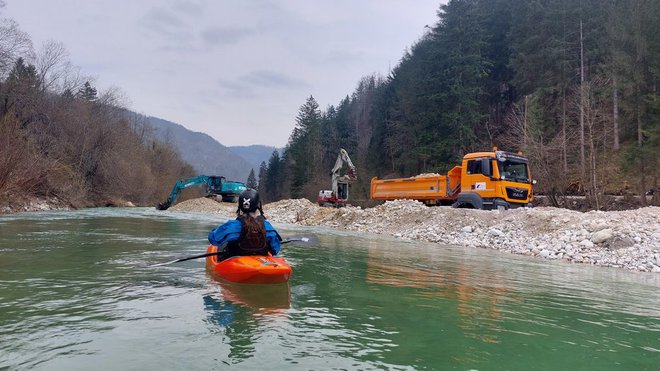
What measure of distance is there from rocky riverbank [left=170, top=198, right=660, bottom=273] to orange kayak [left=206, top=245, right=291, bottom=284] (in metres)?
9.37

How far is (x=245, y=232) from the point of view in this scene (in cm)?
711

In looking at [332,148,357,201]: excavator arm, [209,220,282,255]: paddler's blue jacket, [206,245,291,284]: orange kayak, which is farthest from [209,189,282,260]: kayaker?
[332,148,357,201]: excavator arm

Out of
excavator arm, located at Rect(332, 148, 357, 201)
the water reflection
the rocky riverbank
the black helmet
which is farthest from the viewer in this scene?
excavator arm, located at Rect(332, 148, 357, 201)

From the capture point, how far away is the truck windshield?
1748 cm

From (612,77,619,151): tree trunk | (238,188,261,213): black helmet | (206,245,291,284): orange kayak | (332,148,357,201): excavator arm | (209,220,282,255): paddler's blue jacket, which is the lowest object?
(206,245,291,284): orange kayak

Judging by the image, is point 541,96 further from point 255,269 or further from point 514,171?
point 255,269

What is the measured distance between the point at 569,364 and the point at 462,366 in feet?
3.38

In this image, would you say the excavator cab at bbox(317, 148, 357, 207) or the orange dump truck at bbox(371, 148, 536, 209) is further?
the excavator cab at bbox(317, 148, 357, 207)

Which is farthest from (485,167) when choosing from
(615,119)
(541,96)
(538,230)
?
(541,96)

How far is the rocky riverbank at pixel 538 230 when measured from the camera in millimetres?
12047

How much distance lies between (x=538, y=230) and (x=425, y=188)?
7465mm

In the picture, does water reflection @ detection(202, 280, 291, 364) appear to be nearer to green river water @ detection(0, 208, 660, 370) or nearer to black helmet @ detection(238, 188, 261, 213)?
green river water @ detection(0, 208, 660, 370)

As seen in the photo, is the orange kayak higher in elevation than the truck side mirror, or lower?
lower

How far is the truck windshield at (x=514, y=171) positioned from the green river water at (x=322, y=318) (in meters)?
8.05
